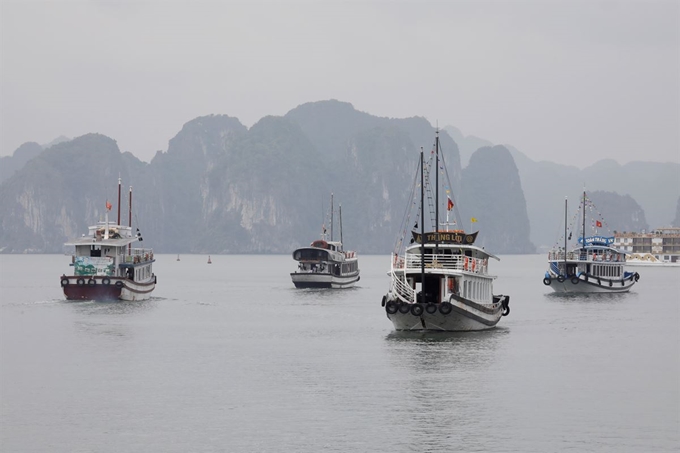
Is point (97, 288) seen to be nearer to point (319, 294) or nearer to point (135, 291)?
point (135, 291)

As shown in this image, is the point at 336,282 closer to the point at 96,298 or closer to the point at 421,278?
the point at 96,298

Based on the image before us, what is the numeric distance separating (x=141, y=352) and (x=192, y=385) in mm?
12612

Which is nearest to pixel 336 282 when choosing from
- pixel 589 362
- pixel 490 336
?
pixel 490 336

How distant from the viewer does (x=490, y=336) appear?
61.7 metres

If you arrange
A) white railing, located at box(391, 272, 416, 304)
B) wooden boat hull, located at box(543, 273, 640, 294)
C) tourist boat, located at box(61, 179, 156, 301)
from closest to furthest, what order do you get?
white railing, located at box(391, 272, 416, 304) < tourist boat, located at box(61, 179, 156, 301) < wooden boat hull, located at box(543, 273, 640, 294)

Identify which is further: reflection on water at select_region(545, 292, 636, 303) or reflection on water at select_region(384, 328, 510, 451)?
reflection on water at select_region(545, 292, 636, 303)

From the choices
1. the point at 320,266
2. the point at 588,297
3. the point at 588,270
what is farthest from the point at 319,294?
the point at 588,270

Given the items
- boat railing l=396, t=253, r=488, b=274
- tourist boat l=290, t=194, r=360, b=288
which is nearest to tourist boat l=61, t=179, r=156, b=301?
tourist boat l=290, t=194, r=360, b=288

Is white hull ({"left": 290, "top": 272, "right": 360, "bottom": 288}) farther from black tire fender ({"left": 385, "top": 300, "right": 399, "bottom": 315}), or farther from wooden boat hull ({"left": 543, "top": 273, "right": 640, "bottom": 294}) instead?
black tire fender ({"left": 385, "top": 300, "right": 399, "bottom": 315})

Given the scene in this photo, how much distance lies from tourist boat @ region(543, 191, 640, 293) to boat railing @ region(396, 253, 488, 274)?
54.7 meters

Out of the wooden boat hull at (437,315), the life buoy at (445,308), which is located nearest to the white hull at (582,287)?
the wooden boat hull at (437,315)

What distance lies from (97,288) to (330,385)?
156 feet

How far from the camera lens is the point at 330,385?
43.2m

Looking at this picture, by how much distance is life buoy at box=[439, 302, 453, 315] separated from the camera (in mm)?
58312
